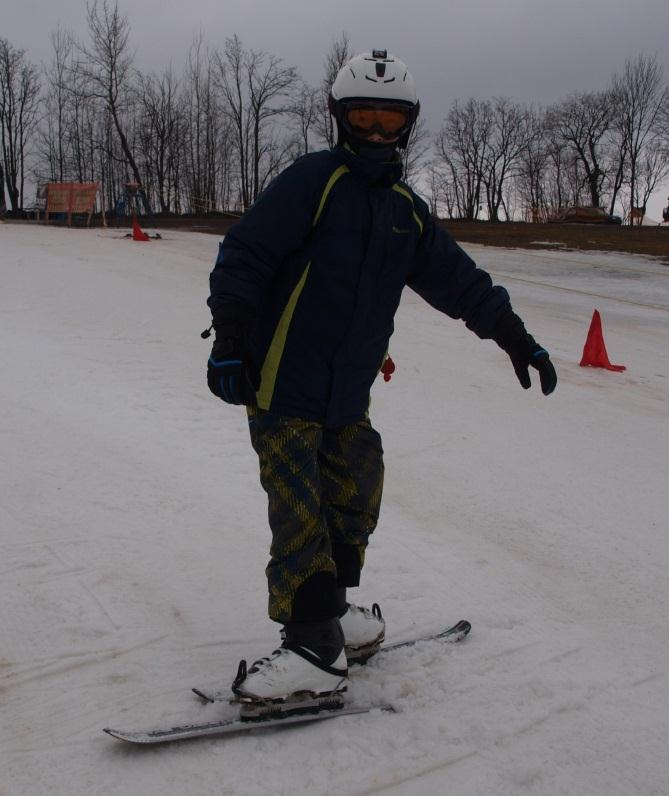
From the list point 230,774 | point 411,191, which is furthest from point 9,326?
point 230,774

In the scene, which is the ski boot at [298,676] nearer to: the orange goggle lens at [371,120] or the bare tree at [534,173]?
the orange goggle lens at [371,120]

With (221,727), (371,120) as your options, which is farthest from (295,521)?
(371,120)

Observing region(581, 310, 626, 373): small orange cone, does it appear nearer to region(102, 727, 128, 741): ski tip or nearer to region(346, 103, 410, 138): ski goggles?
region(346, 103, 410, 138): ski goggles

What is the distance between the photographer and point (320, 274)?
2.33 m

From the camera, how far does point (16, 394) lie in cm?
529

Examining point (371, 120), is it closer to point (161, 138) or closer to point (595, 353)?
point (595, 353)

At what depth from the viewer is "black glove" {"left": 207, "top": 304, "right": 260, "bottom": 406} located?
215cm

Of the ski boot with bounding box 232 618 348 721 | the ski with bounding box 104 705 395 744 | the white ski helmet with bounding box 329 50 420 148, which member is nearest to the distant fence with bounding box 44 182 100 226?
the white ski helmet with bounding box 329 50 420 148

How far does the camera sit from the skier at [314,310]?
2268 millimetres

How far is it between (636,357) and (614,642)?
6493mm

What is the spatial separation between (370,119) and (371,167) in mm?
144

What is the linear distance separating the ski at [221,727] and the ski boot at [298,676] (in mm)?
23

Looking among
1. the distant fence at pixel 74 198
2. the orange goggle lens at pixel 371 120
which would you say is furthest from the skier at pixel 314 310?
the distant fence at pixel 74 198

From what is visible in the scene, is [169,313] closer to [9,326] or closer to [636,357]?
[9,326]
